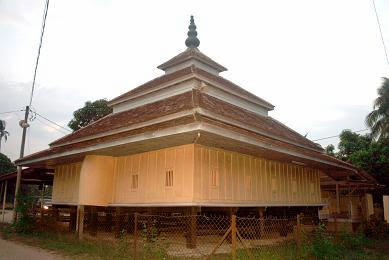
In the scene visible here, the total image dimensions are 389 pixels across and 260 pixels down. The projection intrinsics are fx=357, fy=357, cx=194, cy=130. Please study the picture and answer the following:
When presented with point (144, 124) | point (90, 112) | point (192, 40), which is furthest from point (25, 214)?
point (90, 112)

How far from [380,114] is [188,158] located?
77.9 feet

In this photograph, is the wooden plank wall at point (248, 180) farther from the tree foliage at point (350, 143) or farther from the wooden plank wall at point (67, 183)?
the tree foliage at point (350, 143)

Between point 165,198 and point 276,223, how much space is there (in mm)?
6420

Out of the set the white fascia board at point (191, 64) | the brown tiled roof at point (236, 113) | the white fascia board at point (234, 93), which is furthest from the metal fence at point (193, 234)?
the white fascia board at point (191, 64)

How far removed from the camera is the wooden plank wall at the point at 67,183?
16828mm

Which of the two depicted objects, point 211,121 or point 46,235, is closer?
point 211,121

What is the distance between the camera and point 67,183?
1747cm

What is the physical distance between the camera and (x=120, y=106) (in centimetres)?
1786

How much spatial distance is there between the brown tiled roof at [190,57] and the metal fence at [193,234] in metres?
8.17

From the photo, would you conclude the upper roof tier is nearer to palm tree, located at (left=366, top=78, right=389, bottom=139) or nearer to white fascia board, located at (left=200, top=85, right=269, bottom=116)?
white fascia board, located at (left=200, top=85, right=269, bottom=116)

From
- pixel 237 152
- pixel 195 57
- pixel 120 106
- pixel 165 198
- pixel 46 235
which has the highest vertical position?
pixel 195 57

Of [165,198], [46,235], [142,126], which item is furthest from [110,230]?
[142,126]

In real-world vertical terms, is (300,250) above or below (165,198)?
below

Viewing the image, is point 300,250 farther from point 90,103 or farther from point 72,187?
point 90,103
